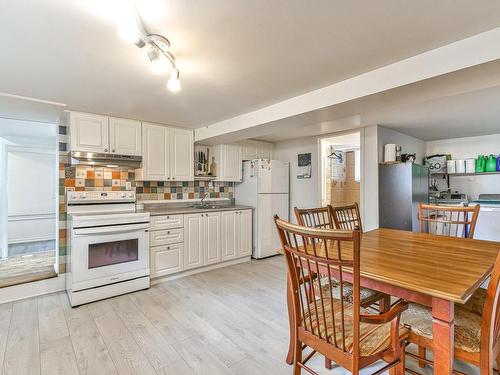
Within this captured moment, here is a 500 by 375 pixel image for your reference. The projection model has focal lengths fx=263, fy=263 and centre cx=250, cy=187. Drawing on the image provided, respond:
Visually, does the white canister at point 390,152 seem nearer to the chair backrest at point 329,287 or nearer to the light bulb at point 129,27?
the chair backrest at point 329,287

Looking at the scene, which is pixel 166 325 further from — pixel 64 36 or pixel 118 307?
pixel 64 36

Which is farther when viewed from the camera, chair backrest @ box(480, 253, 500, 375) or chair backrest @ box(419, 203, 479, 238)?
chair backrest @ box(419, 203, 479, 238)

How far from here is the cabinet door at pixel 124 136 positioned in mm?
3215

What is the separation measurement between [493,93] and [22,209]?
735cm

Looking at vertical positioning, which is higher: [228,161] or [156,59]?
[156,59]

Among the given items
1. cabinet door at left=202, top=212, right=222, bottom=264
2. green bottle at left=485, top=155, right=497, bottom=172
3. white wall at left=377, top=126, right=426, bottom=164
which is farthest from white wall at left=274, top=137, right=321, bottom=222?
green bottle at left=485, top=155, right=497, bottom=172

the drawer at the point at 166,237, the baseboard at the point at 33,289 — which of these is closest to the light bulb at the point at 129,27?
the drawer at the point at 166,237

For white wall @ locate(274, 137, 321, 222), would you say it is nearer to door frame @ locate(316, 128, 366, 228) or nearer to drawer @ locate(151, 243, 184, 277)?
door frame @ locate(316, 128, 366, 228)

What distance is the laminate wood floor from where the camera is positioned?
1.78 m

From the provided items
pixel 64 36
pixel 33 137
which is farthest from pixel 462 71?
pixel 33 137

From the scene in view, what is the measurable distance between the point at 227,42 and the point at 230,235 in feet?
9.51

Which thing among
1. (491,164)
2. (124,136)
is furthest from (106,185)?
(491,164)

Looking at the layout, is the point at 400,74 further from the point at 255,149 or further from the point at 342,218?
the point at 255,149

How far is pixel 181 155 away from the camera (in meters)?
3.81
